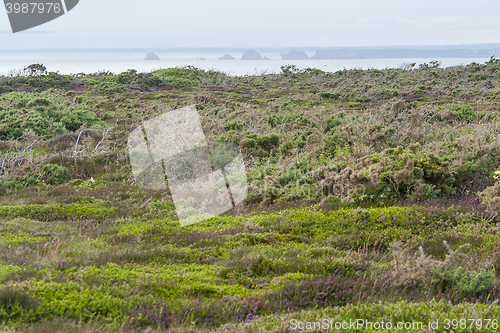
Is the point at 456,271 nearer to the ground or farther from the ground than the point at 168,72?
nearer to the ground

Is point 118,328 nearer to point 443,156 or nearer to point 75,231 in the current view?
point 75,231

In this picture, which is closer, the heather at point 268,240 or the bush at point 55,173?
the heather at point 268,240

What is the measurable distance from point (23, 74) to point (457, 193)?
53.1 m

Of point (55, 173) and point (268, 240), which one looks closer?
point (268, 240)

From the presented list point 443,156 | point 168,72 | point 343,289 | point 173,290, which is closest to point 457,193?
point 443,156

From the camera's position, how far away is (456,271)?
195 inches

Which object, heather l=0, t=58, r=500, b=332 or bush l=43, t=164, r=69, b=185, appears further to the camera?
bush l=43, t=164, r=69, b=185

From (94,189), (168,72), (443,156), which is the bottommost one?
(94,189)

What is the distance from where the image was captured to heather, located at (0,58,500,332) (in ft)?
13.6

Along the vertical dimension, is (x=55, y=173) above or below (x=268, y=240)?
above

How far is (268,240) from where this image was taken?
679cm

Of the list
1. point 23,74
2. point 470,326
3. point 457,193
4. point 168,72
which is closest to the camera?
point 470,326

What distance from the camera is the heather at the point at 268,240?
4152 millimetres

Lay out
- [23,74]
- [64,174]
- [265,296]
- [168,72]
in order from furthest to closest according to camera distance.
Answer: [168,72] → [23,74] → [64,174] → [265,296]
